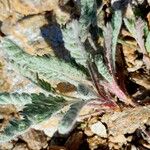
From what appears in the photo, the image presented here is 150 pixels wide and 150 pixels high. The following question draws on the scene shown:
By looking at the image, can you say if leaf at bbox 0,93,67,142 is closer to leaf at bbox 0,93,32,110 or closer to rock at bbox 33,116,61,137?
leaf at bbox 0,93,32,110

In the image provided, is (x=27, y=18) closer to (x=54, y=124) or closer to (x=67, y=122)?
(x=54, y=124)

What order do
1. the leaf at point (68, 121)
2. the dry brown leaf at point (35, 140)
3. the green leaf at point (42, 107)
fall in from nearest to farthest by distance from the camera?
the leaf at point (68, 121), the green leaf at point (42, 107), the dry brown leaf at point (35, 140)

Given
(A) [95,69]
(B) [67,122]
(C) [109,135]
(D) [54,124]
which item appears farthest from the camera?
(D) [54,124]

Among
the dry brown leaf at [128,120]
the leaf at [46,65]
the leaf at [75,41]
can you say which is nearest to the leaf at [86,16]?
the leaf at [75,41]

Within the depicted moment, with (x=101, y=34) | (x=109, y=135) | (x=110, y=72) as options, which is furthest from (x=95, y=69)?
(x=109, y=135)

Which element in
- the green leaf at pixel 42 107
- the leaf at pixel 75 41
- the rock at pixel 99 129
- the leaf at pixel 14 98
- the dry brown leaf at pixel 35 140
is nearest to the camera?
the leaf at pixel 75 41

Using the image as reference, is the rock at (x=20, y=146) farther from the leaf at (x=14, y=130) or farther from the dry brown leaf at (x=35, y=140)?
the leaf at (x=14, y=130)

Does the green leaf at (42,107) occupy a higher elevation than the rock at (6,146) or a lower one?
higher
